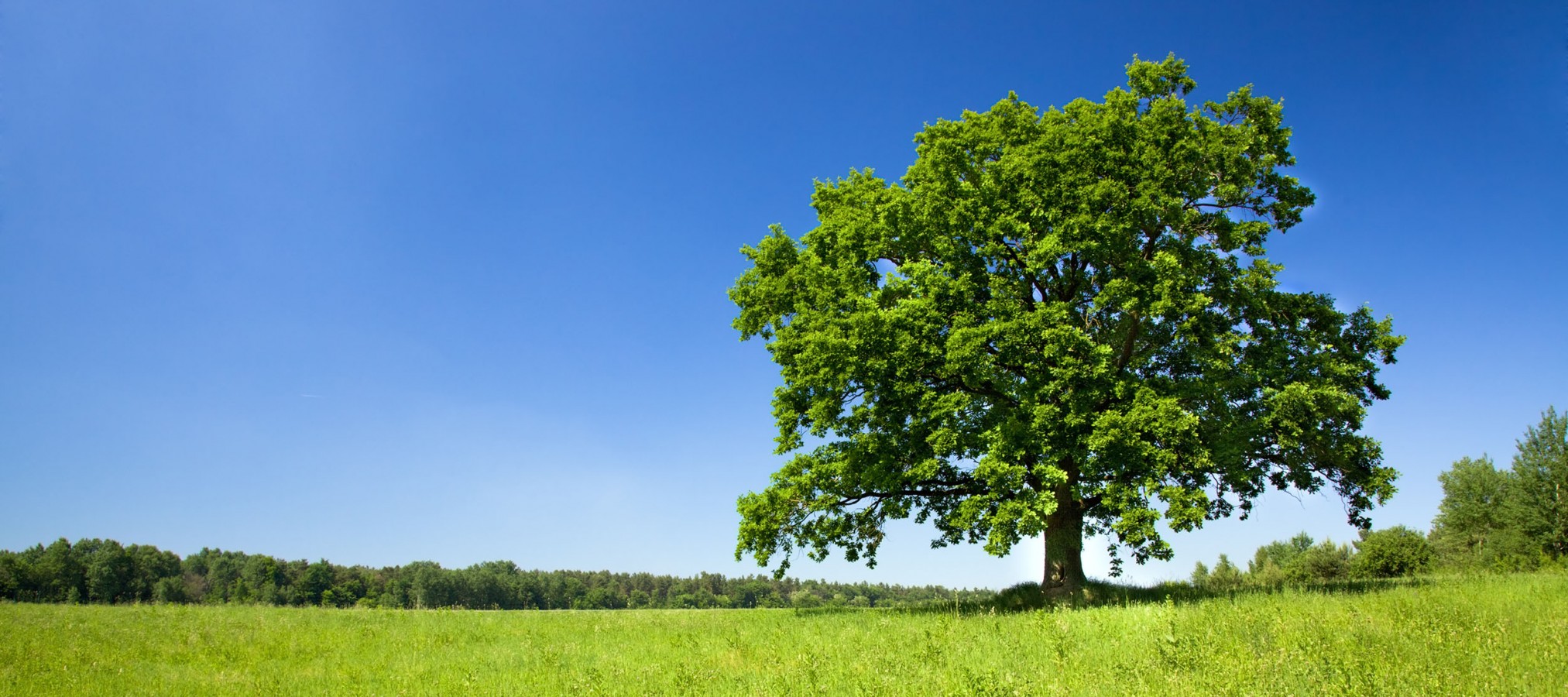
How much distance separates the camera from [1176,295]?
1830 centimetres

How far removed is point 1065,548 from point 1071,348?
20.6ft

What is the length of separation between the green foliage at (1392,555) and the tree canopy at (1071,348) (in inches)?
1562

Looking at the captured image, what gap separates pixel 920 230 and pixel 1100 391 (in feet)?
22.2

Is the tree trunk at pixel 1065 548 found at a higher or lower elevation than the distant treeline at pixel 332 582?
higher

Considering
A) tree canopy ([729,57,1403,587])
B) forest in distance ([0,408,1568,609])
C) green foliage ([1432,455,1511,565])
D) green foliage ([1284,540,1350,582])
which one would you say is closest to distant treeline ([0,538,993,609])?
forest in distance ([0,408,1568,609])

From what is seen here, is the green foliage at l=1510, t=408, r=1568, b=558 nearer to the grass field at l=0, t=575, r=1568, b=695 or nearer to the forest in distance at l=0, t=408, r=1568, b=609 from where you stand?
the forest in distance at l=0, t=408, r=1568, b=609

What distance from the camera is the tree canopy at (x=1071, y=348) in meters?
18.0

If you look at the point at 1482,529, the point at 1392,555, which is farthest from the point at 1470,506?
the point at 1392,555

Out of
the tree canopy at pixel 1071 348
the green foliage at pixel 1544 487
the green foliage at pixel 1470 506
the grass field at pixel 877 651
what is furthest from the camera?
the green foliage at pixel 1470 506

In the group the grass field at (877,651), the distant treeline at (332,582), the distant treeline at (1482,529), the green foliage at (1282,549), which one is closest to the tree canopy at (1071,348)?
the grass field at (877,651)

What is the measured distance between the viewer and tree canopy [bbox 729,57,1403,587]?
18.0m

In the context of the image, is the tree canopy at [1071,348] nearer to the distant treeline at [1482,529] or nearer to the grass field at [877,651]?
the grass field at [877,651]

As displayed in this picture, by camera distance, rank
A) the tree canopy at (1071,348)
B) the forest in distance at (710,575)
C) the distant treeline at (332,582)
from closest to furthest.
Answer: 1. the tree canopy at (1071,348)
2. the forest in distance at (710,575)
3. the distant treeline at (332,582)

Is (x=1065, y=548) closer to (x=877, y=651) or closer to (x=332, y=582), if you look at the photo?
(x=877, y=651)
